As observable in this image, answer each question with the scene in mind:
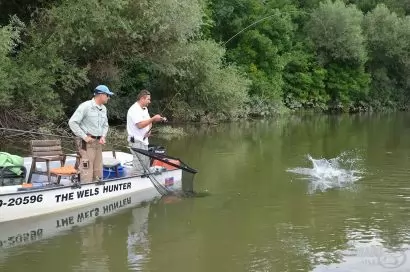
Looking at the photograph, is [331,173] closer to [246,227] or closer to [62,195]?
[246,227]

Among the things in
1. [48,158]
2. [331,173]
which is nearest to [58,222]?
[48,158]

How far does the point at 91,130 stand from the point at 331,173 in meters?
6.45

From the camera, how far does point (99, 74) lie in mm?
19703

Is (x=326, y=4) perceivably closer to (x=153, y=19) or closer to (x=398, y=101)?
(x=398, y=101)

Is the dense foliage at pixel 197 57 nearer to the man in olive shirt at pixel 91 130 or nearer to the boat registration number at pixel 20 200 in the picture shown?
the man in olive shirt at pixel 91 130

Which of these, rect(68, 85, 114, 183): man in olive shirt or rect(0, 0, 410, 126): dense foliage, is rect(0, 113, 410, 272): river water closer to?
rect(68, 85, 114, 183): man in olive shirt

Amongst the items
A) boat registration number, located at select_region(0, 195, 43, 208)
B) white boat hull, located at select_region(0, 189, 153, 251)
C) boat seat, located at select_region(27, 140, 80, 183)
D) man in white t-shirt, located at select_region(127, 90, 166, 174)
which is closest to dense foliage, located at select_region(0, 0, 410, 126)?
man in white t-shirt, located at select_region(127, 90, 166, 174)

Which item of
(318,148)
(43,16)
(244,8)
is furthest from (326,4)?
(43,16)

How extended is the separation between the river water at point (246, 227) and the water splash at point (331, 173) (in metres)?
0.02

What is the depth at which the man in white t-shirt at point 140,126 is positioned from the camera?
10.3 metres

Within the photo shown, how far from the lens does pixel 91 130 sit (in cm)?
930

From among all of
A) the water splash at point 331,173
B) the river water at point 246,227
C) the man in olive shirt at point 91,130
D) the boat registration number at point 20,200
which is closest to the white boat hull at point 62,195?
the boat registration number at point 20,200

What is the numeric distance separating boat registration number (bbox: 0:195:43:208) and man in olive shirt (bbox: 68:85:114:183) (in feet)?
3.52

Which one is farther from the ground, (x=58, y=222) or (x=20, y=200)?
(x=20, y=200)
